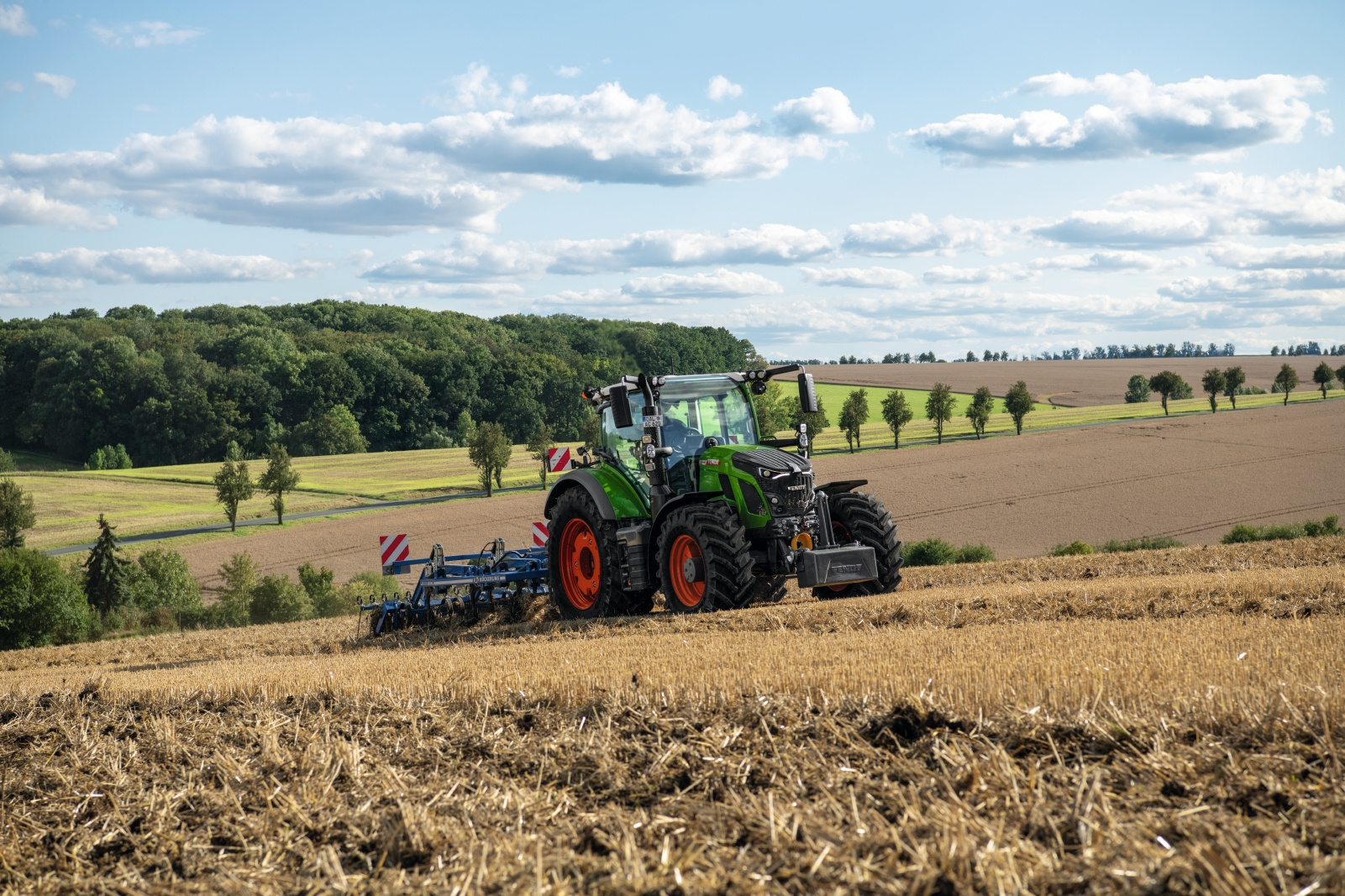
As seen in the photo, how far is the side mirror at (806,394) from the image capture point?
1102 centimetres

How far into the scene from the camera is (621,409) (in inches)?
408

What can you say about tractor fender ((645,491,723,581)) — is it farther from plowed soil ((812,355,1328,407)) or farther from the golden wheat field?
plowed soil ((812,355,1328,407))

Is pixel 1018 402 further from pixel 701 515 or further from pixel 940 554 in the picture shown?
pixel 701 515

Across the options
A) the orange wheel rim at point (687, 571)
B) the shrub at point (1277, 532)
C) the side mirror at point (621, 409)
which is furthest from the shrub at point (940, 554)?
the side mirror at point (621, 409)

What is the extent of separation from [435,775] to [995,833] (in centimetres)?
241

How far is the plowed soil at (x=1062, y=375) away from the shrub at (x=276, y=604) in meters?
54.9

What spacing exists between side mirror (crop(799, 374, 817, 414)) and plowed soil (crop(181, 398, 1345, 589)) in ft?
71.2

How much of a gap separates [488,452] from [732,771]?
51.3 m

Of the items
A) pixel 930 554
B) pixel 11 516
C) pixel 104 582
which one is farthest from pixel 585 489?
pixel 11 516

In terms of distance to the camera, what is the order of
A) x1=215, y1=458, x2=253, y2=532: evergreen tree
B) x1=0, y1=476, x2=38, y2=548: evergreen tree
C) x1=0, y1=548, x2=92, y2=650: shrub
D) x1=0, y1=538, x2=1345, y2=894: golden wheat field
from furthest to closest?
1. x1=215, y1=458, x2=253, y2=532: evergreen tree
2. x1=0, y1=476, x2=38, y2=548: evergreen tree
3. x1=0, y1=548, x2=92, y2=650: shrub
4. x1=0, y1=538, x2=1345, y2=894: golden wheat field

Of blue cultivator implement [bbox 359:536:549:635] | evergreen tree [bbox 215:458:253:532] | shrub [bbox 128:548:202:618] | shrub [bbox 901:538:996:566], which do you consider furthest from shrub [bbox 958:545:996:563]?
evergreen tree [bbox 215:458:253:532]

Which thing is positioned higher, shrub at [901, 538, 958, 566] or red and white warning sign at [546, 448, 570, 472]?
red and white warning sign at [546, 448, 570, 472]

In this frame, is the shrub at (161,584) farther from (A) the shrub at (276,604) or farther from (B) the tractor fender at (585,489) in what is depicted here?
(B) the tractor fender at (585,489)

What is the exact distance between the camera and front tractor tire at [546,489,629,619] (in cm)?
1122
